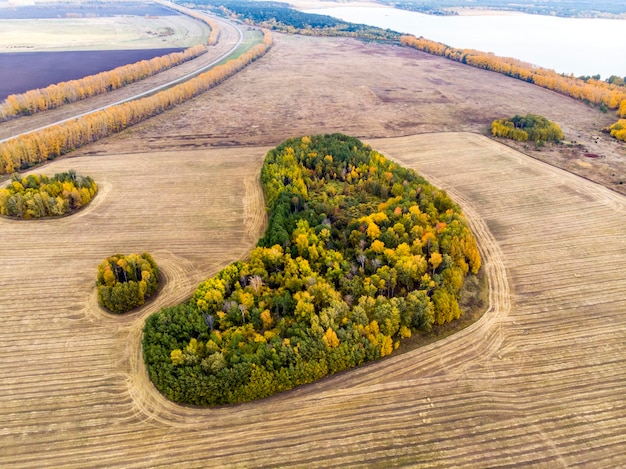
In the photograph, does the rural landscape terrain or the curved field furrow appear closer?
the curved field furrow

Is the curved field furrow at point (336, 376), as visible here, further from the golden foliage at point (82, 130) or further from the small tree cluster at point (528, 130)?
the small tree cluster at point (528, 130)

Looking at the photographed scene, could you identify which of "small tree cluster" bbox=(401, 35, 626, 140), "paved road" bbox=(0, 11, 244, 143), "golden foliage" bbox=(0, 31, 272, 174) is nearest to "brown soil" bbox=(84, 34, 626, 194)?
"small tree cluster" bbox=(401, 35, 626, 140)

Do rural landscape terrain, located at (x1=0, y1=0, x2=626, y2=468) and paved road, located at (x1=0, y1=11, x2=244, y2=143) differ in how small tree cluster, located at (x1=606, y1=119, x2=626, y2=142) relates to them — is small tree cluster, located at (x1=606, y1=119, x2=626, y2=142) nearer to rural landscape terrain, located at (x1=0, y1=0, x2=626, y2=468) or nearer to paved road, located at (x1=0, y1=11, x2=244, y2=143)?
rural landscape terrain, located at (x1=0, y1=0, x2=626, y2=468)

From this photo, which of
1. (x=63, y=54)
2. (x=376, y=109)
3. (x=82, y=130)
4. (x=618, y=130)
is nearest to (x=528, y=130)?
(x=618, y=130)

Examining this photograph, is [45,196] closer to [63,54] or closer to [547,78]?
[63,54]

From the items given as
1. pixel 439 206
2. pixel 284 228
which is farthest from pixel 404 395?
pixel 439 206

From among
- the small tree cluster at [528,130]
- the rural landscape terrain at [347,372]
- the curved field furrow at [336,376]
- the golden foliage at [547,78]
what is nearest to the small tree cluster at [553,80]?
the golden foliage at [547,78]
